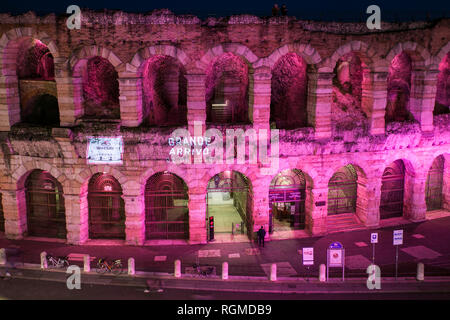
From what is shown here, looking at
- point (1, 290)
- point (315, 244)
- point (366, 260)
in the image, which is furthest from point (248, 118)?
point (1, 290)

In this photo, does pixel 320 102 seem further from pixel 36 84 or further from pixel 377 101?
pixel 36 84

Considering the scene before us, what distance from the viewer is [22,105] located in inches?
985

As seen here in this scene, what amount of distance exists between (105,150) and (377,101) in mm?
14511

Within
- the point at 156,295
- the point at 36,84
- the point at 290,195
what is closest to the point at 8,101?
the point at 36,84

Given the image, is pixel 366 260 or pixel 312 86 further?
pixel 312 86

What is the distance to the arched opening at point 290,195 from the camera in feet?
86.1

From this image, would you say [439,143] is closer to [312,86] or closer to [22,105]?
[312,86]

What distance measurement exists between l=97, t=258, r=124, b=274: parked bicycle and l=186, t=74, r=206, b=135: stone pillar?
7255 millimetres

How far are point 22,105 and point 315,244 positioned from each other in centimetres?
1718

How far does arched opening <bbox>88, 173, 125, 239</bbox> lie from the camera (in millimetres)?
25422

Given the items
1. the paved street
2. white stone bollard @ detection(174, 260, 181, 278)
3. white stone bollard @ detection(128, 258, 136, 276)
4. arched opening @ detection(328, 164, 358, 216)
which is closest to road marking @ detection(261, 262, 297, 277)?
the paved street

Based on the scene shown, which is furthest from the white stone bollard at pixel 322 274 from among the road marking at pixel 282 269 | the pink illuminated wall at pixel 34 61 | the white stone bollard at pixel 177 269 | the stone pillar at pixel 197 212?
the pink illuminated wall at pixel 34 61
